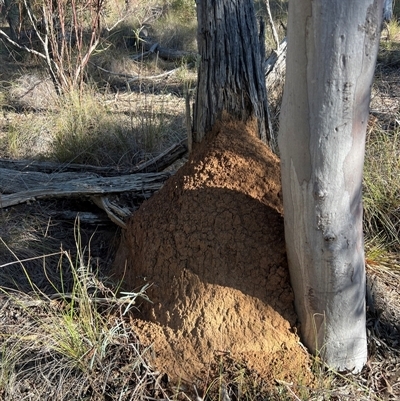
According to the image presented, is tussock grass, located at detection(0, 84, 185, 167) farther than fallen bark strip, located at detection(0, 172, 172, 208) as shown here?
Yes

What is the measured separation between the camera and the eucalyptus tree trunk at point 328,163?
5.59ft

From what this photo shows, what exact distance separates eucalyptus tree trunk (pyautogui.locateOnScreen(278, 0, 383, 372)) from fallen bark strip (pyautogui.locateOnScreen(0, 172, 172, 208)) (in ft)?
4.34

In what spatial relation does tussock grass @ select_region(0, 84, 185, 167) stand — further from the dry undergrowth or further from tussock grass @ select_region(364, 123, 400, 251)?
tussock grass @ select_region(364, 123, 400, 251)

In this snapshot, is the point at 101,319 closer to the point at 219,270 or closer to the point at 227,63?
the point at 219,270

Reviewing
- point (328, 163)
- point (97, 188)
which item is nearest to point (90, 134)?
point (97, 188)

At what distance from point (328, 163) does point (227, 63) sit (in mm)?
1246

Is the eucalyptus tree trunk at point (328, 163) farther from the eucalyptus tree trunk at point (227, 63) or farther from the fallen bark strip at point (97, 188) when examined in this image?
the fallen bark strip at point (97, 188)

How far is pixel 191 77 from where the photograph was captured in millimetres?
7641

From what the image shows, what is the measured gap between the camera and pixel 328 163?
6.22 ft

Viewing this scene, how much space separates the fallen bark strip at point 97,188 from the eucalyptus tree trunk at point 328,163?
132cm

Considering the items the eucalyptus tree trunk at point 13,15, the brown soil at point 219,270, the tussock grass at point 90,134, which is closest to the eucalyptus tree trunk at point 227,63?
the brown soil at point 219,270

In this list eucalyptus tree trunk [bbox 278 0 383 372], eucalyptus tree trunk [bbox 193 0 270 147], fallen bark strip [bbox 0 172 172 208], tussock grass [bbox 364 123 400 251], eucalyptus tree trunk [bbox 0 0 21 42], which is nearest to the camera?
eucalyptus tree trunk [bbox 278 0 383 372]

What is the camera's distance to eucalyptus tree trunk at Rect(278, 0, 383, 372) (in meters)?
1.71

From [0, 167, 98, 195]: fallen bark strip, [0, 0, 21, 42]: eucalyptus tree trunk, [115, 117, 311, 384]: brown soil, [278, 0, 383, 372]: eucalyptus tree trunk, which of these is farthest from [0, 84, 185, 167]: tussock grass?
[0, 0, 21, 42]: eucalyptus tree trunk
